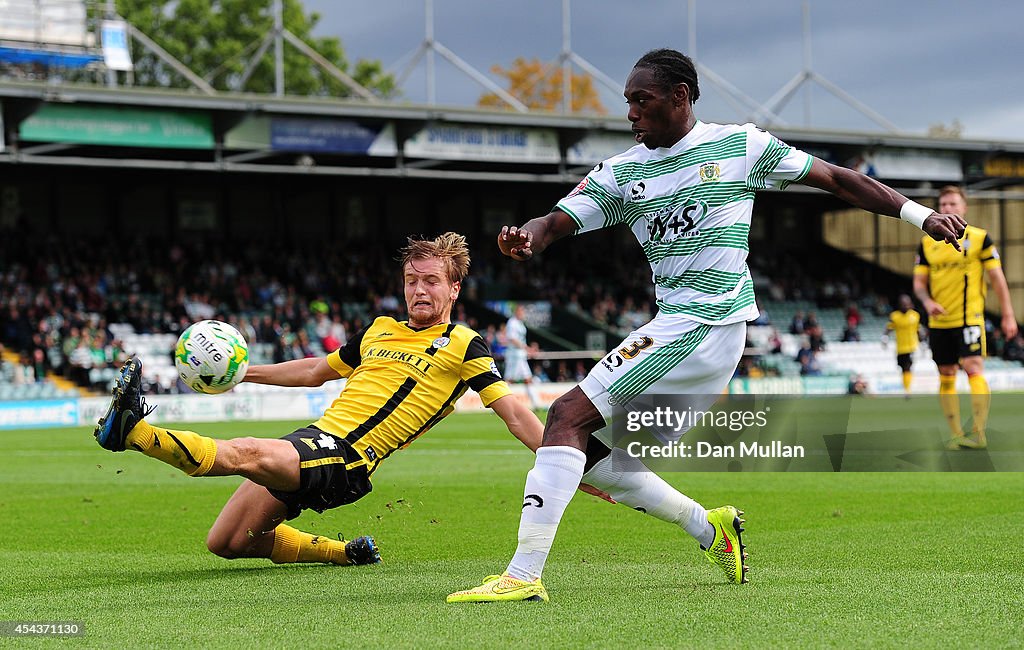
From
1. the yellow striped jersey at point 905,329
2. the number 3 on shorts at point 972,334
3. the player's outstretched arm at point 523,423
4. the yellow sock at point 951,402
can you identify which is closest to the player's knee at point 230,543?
the player's outstretched arm at point 523,423

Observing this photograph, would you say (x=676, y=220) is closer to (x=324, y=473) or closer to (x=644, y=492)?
(x=644, y=492)

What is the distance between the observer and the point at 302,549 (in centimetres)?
624

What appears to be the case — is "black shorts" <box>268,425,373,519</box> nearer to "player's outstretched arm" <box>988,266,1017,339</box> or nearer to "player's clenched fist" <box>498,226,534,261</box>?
"player's clenched fist" <box>498,226,534,261</box>

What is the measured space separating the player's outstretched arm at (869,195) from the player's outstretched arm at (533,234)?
3.36 ft

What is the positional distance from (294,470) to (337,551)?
3.51 feet

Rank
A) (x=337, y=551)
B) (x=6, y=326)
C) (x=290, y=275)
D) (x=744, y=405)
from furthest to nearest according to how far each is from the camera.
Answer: (x=290, y=275), (x=6, y=326), (x=744, y=405), (x=337, y=551)

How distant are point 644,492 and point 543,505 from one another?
64 cm

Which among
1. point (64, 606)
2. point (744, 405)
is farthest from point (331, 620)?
point (744, 405)

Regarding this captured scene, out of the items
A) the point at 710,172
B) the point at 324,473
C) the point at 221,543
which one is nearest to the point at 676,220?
the point at 710,172

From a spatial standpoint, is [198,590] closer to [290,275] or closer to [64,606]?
[64,606]

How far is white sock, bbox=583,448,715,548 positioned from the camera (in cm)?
529

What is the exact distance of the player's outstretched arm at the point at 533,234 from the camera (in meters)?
4.91

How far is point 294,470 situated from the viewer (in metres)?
5.36

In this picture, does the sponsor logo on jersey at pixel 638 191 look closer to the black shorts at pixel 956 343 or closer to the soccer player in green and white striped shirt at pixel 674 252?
the soccer player in green and white striped shirt at pixel 674 252
